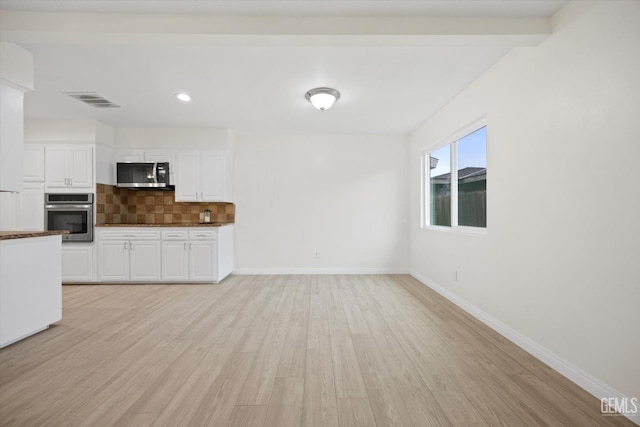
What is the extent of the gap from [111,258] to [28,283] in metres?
2.20

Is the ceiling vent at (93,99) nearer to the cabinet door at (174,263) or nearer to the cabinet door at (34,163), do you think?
the cabinet door at (34,163)

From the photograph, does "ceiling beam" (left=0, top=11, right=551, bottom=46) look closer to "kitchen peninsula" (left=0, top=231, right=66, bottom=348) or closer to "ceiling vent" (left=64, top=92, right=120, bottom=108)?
"ceiling vent" (left=64, top=92, right=120, bottom=108)

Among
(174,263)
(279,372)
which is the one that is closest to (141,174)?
(174,263)

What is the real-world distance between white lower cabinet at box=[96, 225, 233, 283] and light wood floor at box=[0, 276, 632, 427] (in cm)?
118

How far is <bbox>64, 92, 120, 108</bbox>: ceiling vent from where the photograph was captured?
12.2ft

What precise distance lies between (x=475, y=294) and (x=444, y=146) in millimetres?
2144

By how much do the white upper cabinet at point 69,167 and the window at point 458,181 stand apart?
5.37m

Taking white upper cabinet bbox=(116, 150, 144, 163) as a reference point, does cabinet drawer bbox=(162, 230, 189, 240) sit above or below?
below

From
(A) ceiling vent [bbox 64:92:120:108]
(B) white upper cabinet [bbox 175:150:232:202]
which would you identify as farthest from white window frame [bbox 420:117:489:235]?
(A) ceiling vent [bbox 64:92:120:108]

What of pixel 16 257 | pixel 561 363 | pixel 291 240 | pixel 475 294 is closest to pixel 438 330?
pixel 475 294

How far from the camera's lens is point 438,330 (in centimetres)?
295

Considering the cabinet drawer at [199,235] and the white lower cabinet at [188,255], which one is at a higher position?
the cabinet drawer at [199,235]

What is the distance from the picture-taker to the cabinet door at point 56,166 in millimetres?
4801

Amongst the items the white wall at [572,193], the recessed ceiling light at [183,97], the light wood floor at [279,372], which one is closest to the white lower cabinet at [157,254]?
the light wood floor at [279,372]
